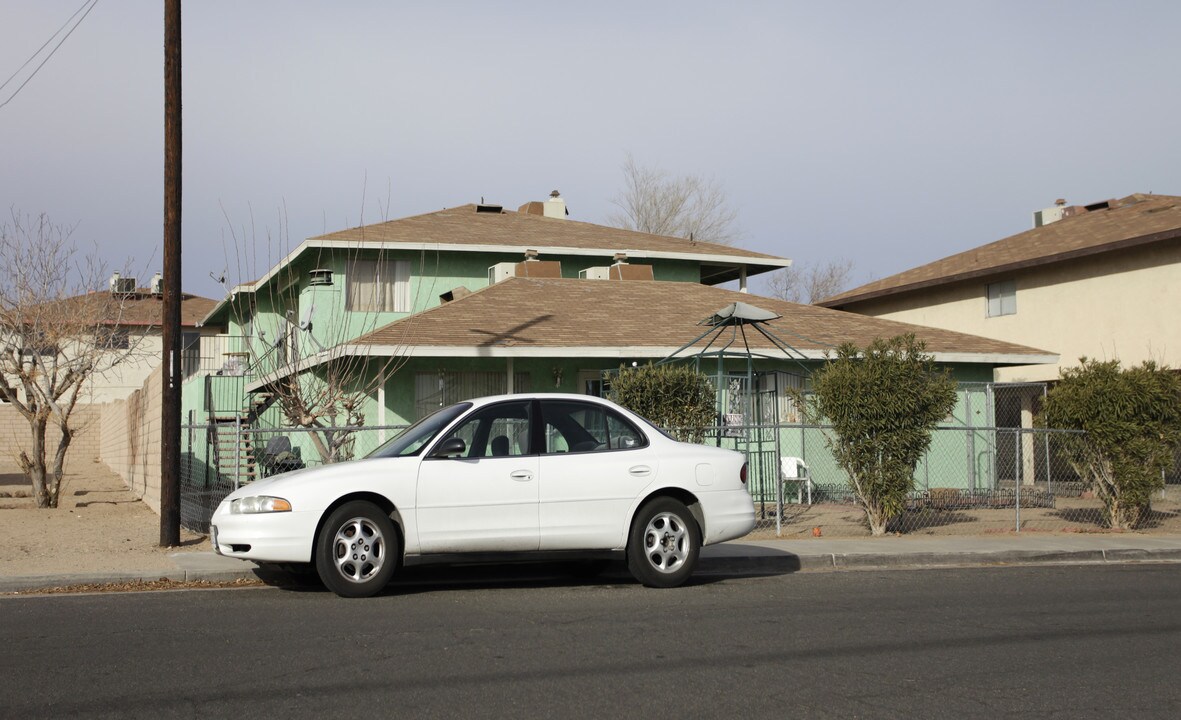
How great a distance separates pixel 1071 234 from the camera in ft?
96.0

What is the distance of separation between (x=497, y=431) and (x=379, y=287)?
14.7 metres

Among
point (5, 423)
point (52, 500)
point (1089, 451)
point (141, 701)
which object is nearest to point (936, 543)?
point (1089, 451)

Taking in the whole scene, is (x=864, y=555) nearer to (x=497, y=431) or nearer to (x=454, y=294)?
(x=497, y=431)

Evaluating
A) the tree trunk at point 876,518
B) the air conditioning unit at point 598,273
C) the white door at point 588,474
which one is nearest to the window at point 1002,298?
the air conditioning unit at point 598,273

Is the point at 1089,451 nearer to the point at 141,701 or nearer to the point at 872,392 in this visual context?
the point at 872,392

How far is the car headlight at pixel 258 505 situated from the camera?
9758 millimetres

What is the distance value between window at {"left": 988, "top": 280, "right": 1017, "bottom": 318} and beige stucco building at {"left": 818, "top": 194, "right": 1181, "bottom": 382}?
0.03 m

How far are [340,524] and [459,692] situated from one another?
3.69 metres

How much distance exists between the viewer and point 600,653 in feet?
24.7

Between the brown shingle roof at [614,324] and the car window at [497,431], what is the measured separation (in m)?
6.81

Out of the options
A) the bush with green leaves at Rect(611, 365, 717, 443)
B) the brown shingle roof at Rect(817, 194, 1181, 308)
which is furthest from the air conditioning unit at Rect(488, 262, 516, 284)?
the brown shingle roof at Rect(817, 194, 1181, 308)

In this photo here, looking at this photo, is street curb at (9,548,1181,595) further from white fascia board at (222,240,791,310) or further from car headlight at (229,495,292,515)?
white fascia board at (222,240,791,310)

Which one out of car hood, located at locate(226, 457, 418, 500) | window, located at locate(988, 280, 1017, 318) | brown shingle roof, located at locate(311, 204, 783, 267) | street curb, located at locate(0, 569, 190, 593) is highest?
brown shingle roof, located at locate(311, 204, 783, 267)

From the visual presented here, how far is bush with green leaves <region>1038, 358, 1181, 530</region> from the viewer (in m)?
16.4
